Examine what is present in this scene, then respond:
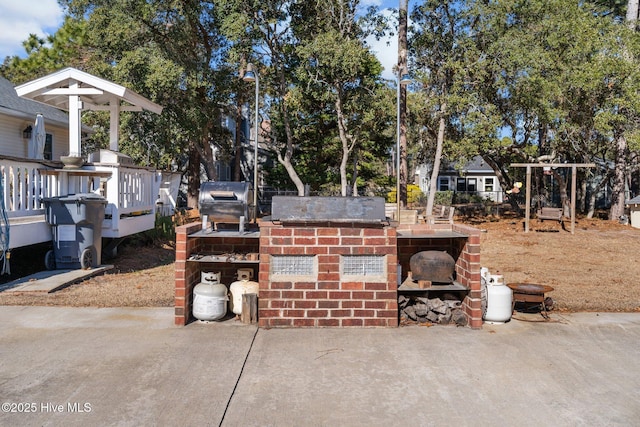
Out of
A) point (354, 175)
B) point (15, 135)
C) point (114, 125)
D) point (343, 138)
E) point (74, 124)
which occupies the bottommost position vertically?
point (354, 175)

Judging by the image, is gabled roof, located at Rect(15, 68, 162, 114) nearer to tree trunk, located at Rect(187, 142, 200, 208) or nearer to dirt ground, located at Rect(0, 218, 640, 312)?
dirt ground, located at Rect(0, 218, 640, 312)

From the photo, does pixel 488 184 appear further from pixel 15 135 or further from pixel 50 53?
pixel 15 135

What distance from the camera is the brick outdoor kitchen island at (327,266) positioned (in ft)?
18.7

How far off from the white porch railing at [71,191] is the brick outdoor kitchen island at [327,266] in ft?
12.8

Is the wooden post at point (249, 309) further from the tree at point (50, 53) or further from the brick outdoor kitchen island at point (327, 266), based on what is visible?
the tree at point (50, 53)

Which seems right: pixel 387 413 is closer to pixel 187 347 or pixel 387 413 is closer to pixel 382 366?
pixel 382 366

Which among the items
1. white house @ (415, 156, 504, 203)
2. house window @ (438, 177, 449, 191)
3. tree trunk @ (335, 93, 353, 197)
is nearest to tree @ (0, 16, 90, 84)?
tree trunk @ (335, 93, 353, 197)

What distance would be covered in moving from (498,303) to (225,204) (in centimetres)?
340

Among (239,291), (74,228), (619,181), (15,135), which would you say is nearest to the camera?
(239,291)

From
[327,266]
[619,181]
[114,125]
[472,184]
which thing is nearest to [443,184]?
[472,184]

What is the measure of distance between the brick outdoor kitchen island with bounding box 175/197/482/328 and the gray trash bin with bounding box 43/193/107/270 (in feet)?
11.8

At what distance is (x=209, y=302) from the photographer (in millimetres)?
5785

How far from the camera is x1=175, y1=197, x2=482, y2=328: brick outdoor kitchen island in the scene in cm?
570

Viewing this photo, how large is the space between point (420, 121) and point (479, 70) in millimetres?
3249
